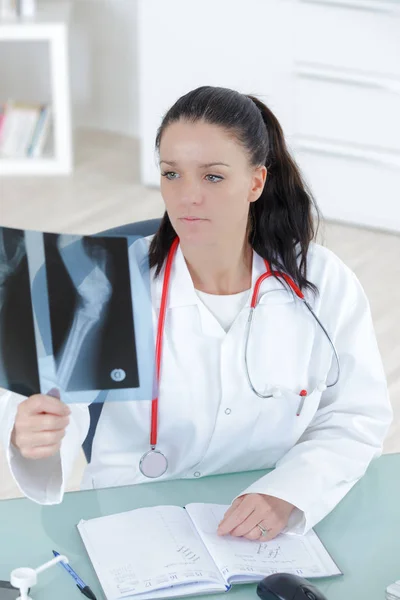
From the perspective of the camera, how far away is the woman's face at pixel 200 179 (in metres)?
1.55

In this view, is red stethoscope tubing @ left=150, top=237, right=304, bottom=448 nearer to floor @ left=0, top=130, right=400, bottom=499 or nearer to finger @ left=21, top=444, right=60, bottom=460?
finger @ left=21, top=444, right=60, bottom=460

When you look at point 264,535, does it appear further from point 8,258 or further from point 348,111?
point 348,111

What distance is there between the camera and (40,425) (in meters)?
1.34

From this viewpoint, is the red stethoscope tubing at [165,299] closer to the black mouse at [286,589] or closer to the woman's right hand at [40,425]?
the woman's right hand at [40,425]

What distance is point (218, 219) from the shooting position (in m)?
1.59

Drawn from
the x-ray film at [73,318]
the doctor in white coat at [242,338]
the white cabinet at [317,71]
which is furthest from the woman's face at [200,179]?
the white cabinet at [317,71]

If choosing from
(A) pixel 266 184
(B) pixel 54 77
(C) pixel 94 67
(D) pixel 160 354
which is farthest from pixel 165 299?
(C) pixel 94 67

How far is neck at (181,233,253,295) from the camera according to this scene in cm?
169

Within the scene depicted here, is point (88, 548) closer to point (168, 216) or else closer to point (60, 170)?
point (168, 216)

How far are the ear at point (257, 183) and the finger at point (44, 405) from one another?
556 mm

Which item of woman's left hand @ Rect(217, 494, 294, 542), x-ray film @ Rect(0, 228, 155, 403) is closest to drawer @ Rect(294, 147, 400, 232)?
woman's left hand @ Rect(217, 494, 294, 542)

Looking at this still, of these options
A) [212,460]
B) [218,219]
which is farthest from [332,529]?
[218,219]

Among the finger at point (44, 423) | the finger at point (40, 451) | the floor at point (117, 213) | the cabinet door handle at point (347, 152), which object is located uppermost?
the finger at point (44, 423)

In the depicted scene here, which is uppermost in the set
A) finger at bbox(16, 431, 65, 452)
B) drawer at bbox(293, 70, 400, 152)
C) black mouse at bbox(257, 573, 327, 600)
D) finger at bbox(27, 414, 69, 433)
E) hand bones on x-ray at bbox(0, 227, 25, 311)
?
hand bones on x-ray at bbox(0, 227, 25, 311)
